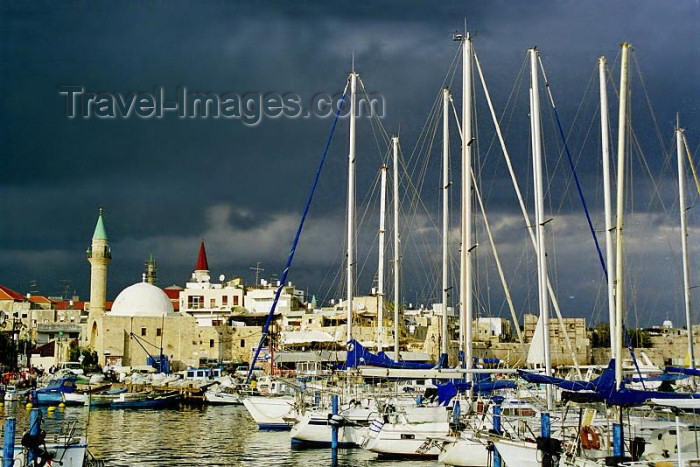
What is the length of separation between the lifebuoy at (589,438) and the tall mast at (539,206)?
15.0ft

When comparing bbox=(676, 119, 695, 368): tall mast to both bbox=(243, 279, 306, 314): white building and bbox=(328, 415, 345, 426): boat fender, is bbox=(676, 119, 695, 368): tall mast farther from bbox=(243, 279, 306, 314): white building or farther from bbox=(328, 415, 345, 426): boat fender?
bbox=(243, 279, 306, 314): white building

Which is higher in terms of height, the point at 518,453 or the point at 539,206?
the point at 539,206

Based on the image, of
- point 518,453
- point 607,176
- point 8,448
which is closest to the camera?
point 8,448

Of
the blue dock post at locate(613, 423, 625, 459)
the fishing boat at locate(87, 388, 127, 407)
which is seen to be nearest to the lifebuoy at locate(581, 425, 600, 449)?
the blue dock post at locate(613, 423, 625, 459)

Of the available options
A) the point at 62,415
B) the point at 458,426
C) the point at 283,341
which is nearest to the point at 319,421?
the point at 458,426

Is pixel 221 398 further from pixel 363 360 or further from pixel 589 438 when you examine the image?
pixel 589 438

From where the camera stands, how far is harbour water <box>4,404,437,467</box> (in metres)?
26.7

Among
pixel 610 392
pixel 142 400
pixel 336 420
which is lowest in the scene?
pixel 142 400

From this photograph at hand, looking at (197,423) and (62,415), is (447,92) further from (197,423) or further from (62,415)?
(62,415)

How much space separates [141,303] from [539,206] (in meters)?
63.4

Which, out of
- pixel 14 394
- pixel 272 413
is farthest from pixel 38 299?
pixel 272 413

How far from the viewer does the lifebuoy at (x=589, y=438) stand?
18.8m

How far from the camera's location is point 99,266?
279ft

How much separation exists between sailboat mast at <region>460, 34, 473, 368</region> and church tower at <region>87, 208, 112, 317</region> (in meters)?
63.4
